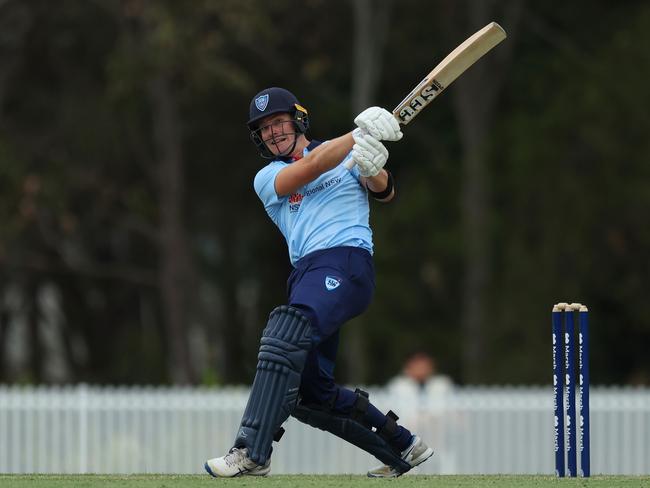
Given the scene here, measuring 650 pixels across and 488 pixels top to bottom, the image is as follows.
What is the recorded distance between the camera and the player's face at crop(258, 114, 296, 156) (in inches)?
290

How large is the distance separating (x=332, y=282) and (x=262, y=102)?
88cm

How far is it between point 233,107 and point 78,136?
228cm

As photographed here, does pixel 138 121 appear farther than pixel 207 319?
No

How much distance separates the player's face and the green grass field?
1.45m

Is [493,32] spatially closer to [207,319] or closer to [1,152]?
[1,152]

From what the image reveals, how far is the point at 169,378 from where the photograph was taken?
25.2 metres

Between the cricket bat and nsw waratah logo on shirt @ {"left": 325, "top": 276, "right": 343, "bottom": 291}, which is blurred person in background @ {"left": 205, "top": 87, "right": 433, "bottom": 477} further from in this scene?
the cricket bat

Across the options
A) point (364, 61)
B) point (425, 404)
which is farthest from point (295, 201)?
point (364, 61)

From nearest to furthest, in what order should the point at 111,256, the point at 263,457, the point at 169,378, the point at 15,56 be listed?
the point at 263,457 → the point at 15,56 → the point at 169,378 → the point at 111,256

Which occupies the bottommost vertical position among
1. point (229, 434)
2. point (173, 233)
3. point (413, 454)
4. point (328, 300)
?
point (413, 454)

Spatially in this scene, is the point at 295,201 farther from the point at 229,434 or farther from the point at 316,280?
the point at 229,434

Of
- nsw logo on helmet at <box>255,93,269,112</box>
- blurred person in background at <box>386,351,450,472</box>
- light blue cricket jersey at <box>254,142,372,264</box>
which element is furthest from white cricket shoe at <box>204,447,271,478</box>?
blurred person in background at <box>386,351,450,472</box>

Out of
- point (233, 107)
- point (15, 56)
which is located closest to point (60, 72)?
point (15, 56)

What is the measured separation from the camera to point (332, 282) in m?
7.13
